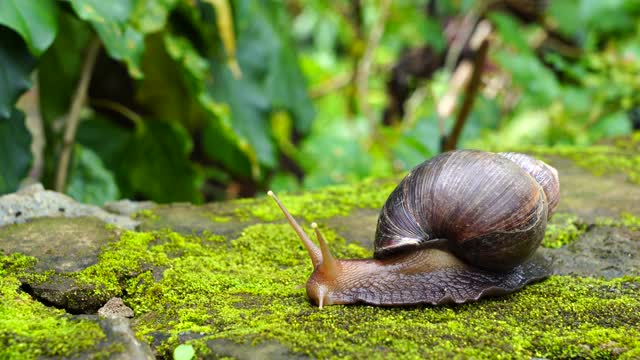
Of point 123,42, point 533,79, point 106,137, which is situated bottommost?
point 533,79

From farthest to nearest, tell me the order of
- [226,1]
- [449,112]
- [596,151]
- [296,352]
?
[449,112], [596,151], [226,1], [296,352]

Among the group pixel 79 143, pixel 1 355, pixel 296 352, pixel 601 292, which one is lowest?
pixel 601 292

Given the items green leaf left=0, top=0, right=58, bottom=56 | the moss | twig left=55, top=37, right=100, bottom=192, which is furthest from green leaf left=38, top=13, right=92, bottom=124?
the moss

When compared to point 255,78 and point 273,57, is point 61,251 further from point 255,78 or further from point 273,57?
point 273,57

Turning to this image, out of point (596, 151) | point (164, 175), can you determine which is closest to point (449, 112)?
point (596, 151)

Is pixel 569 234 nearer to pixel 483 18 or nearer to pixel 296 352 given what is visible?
pixel 296 352

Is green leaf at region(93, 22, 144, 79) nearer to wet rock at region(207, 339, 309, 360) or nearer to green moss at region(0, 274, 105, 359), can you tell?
green moss at region(0, 274, 105, 359)

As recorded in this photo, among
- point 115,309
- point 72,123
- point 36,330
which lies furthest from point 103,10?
point 36,330
